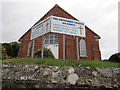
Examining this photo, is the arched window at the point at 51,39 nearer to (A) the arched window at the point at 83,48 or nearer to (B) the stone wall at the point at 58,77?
(A) the arched window at the point at 83,48

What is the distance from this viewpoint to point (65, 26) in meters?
8.15

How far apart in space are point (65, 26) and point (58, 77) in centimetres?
523

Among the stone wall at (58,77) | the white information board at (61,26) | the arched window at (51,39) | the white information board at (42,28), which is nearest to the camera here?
the stone wall at (58,77)

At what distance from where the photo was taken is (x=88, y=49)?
70.6ft

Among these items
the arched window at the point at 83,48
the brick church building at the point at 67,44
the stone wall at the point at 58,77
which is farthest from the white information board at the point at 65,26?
the arched window at the point at 83,48

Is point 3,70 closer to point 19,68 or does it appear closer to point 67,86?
point 19,68

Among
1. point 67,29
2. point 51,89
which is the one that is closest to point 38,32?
point 67,29

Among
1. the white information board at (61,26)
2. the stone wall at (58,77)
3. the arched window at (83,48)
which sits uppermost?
the white information board at (61,26)

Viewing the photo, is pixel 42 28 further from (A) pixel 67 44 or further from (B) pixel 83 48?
(B) pixel 83 48

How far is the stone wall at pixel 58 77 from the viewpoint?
3186mm

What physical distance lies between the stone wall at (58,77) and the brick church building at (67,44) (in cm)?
1464

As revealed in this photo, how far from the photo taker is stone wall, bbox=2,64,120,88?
10.5 feet

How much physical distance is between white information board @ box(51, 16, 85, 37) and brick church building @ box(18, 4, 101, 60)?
9.64 metres

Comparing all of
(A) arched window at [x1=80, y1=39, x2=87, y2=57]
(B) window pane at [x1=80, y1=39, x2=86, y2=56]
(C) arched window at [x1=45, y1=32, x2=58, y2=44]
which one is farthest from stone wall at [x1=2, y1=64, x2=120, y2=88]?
(B) window pane at [x1=80, y1=39, x2=86, y2=56]
